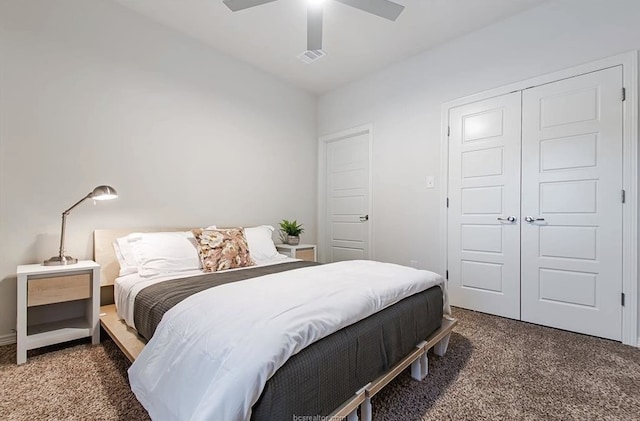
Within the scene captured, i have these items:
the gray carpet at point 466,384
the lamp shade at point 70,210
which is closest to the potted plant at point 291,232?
the lamp shade at point 70,210

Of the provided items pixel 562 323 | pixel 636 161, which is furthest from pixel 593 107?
pixel 562 323

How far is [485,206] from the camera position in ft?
9.50

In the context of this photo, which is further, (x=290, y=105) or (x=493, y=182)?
(x=290, y=105)

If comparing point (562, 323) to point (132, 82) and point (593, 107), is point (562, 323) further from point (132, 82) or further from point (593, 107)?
point (132, 82)

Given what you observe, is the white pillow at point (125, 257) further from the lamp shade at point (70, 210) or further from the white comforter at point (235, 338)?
the white comforter at point (235, 338)

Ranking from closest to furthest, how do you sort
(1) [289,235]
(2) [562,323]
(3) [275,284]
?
(3) [275,284]
(2) [562,323]
(1) [289,235]

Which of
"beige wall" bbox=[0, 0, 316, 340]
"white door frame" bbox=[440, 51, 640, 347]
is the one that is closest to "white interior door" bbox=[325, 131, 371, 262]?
"beige wall" bbox=[0, 0, 316, 340]

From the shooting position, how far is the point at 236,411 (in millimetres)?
898

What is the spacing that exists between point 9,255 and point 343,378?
2.62 m

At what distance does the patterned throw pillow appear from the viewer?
2477 mm

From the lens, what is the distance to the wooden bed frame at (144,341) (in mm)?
1264

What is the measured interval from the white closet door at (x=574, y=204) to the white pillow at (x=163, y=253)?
9.84 ft

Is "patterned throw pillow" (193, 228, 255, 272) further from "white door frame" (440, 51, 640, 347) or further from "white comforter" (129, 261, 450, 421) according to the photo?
"white door frame" (440, 51, 640, 347)

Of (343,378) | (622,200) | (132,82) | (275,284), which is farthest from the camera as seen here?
(132,82)
